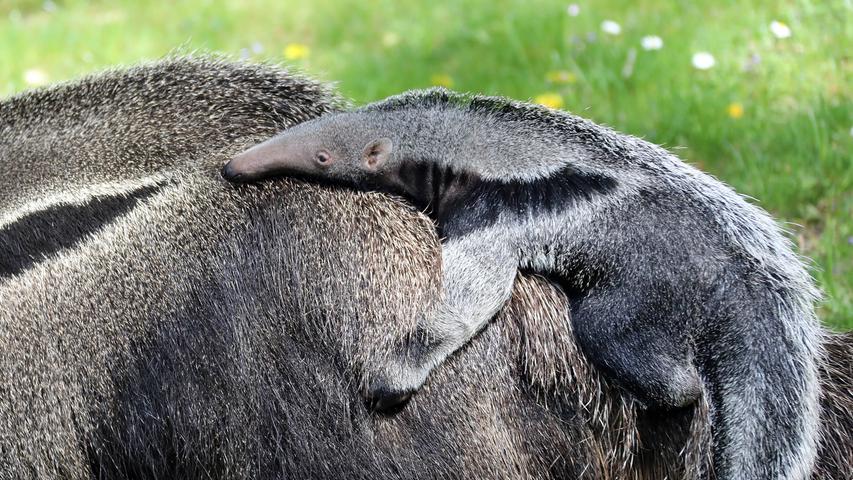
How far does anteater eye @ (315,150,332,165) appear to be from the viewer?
3.33 m

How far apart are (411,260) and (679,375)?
33.1 inches

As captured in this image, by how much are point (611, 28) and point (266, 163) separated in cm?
412

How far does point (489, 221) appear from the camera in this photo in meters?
3.14

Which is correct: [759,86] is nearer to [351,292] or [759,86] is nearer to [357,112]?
[357,112]

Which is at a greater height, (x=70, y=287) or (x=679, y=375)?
(x=70, y=287)

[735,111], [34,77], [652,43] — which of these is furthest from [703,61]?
[34,77]

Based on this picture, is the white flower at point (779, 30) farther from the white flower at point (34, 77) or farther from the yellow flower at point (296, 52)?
the white flower at point (34, 77)

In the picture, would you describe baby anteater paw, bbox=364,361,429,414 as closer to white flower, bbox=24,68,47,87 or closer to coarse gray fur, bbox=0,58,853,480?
coarse gray fur, bbox=0,58,853,480

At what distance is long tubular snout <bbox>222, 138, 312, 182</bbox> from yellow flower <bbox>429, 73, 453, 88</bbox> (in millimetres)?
3767

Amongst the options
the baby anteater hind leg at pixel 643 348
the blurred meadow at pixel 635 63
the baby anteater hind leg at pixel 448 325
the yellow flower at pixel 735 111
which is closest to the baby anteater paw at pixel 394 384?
the baby anteater hind leg at pixel 448 325

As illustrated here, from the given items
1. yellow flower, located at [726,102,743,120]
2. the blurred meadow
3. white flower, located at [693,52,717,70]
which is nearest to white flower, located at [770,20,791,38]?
the blurred meadow

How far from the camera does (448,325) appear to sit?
2.96m

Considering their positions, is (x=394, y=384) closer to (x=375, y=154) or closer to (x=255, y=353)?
(x=255, y=353)

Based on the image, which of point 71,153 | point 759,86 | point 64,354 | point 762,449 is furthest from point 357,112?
point 759,86
